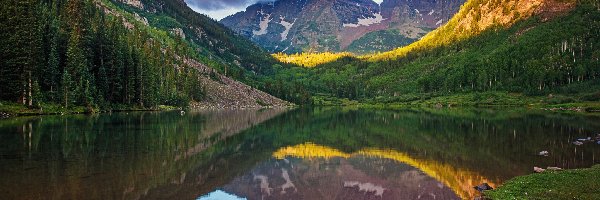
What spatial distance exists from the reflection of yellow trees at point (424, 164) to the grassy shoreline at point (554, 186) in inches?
69.6

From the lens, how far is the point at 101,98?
10506 cm

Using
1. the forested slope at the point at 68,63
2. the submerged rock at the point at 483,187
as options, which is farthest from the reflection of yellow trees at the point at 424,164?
the forested slope at the point at 68,63

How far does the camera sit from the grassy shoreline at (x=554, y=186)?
71.5ft

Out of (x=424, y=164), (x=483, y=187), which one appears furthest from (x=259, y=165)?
(x=483, y=187)

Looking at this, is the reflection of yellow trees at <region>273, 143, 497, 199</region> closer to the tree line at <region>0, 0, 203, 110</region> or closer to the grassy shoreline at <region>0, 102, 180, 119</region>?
the grassy shoreline at <region>0, 102, 180, 119</region>

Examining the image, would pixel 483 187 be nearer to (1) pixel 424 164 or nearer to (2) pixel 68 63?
(1) pixel 424 164

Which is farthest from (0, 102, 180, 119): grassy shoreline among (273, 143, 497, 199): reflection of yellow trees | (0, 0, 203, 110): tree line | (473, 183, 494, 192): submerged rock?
(473, 183, 494, 192): submerged rock

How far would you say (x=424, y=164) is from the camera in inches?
1419

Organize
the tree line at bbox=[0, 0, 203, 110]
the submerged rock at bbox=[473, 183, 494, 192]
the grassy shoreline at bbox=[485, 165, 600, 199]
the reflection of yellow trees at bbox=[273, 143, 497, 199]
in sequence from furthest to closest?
the tree line at bbox=[0, 0, 203, 110]
the reflection of yellow trees at bbox=[273, 143, 497, 199]
the submerged rock at bbox=[473, 183, 494, 192]
the grassy shoreline at bbox=[485, 165, 600, 199]

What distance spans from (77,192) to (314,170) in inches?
672

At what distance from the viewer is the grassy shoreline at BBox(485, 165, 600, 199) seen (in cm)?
2180

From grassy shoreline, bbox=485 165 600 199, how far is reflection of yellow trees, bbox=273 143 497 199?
177 cm

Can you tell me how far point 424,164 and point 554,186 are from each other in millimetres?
12659

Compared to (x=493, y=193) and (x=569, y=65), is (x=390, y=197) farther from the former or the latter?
(x=569, y=65)
